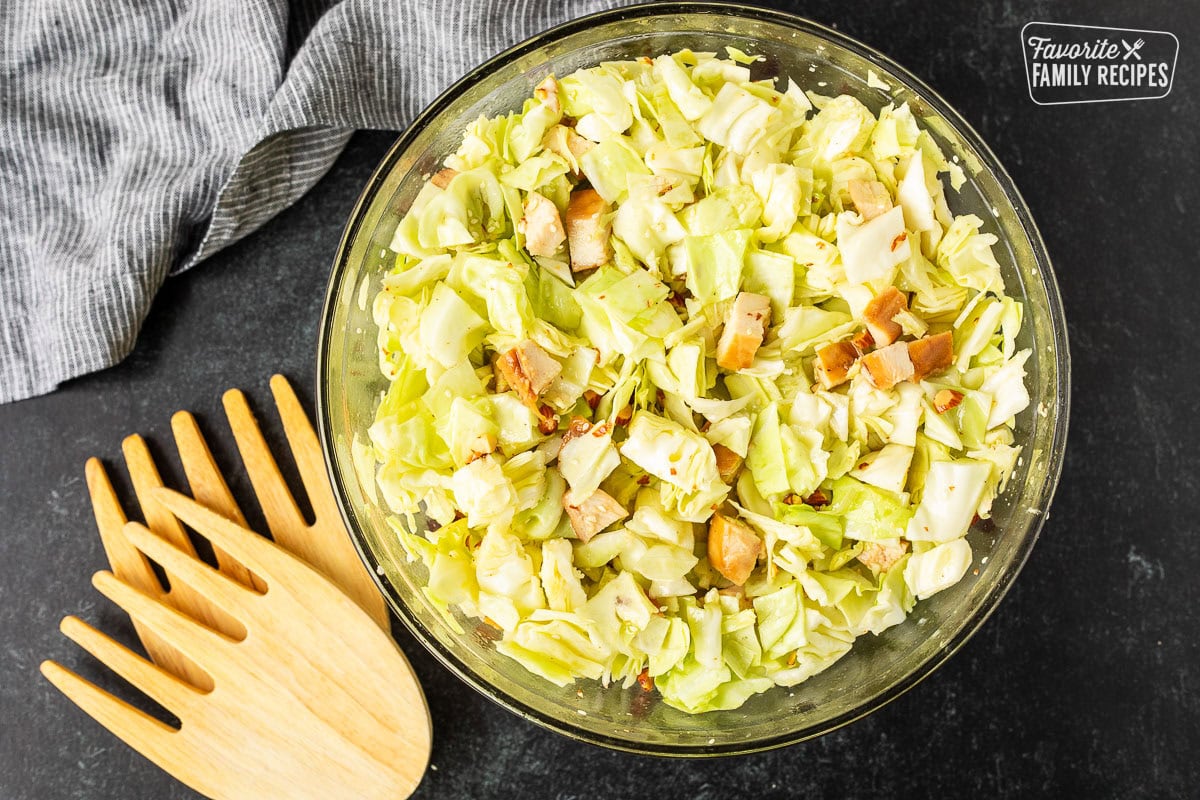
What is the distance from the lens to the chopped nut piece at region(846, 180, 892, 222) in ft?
4.50

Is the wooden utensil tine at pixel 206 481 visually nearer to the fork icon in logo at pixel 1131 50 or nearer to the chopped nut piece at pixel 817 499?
the chopped nut piece at pixel 817 499

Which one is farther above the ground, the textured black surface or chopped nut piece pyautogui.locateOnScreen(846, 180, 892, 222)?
chopped nut piece pyautogui.locateOnScreen(846, 180, 892, 222)

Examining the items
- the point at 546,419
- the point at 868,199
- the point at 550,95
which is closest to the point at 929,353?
the point at 868,199

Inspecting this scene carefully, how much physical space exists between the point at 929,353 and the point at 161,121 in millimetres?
1496

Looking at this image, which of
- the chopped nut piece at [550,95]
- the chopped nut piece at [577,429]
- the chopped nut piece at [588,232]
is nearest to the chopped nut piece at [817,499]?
the chopped nut piece at [577,429]

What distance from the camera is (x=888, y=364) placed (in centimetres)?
137

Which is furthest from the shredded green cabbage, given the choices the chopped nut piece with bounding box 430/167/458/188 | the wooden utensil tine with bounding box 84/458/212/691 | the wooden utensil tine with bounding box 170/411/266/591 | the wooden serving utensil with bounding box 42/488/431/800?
the wooden utensil tine with bounding box 84/458/212/691

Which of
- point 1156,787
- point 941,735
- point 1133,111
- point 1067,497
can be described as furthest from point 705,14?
point 1156,787

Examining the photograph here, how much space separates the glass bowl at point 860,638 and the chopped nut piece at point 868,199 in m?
0.21

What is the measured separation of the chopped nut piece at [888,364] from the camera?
1.36 m

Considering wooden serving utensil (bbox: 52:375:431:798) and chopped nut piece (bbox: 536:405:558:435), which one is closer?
chopped nut piece (bbox: 536:405:558:435)

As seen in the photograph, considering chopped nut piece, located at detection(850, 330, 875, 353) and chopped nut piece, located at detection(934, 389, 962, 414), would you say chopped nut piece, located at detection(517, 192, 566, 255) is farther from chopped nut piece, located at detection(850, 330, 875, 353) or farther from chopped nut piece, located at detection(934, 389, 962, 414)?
chopped nut piece, located at detection(934, 389, 962, 414)

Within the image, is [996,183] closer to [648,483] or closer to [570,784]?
[648,483]

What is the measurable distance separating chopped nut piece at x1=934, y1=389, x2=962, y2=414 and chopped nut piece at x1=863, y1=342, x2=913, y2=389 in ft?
0.29
